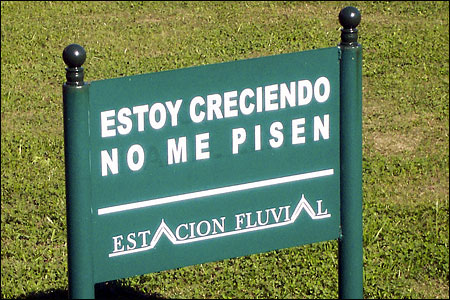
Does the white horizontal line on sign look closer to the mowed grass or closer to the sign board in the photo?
the sign board

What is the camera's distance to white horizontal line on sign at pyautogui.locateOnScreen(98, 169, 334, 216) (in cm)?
458

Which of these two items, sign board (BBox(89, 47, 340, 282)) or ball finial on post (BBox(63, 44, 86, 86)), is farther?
sign board (BBox(89, 47, 340, 282))

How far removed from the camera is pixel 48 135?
9.16 meters

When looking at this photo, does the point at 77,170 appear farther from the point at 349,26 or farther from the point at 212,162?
the point at 349,26

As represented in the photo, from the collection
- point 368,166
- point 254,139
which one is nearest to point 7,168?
point 368,166

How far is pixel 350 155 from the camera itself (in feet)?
16.4

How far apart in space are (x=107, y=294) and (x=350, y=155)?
232 centimetres

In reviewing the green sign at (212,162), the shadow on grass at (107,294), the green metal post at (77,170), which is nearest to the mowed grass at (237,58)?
the shadow on grass at (107,294)

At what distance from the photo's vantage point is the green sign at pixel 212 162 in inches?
176

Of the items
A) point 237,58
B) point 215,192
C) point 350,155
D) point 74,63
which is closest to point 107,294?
point 215,192

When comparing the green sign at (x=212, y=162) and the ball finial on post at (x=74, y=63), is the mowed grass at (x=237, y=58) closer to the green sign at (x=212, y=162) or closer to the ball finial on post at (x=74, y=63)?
the green sign at (x=212, y=162)

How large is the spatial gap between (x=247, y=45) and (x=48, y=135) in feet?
9.81

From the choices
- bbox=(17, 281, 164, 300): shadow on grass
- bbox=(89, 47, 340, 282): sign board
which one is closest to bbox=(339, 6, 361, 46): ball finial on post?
bbox=(89, 47, 340, 282): sign board

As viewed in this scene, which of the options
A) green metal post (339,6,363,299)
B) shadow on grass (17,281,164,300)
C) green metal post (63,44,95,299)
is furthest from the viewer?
shadow on grass (17,281,164,300)
